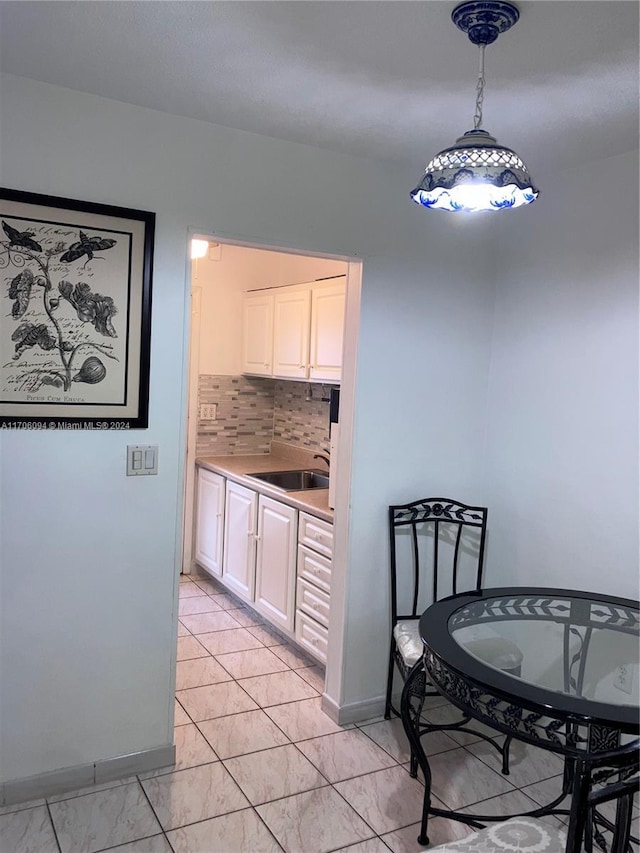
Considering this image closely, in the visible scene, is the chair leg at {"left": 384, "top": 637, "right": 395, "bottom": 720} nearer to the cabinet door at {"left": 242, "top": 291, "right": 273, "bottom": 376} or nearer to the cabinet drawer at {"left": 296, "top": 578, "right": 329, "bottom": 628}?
the cabinet drawer at {"left": 296, "top": 578, "right": 329, "bottom": 628}

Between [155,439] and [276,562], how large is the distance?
4.92 feet

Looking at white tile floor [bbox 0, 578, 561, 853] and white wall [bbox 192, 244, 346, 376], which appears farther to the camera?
white wall [bbox 192, 244, 346, 376]

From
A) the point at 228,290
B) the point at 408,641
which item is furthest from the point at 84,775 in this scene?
the point at 228,290

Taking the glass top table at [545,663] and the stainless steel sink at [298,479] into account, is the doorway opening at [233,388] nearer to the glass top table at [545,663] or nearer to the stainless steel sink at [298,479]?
the stainless steel sink at [298,479]

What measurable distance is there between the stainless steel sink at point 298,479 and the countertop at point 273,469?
0.05 meters

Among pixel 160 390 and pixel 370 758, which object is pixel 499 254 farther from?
pixel 370 758

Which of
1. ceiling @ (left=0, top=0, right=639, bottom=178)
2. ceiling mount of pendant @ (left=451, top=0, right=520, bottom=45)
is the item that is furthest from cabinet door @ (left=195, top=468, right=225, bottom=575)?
ceiling mount of pendant @ (left=451, top=0, right=520, bottom=45)

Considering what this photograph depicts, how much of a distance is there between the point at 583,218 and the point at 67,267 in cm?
205

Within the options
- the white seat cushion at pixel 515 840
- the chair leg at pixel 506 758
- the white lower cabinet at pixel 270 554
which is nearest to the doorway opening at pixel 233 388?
the white lower cabinet at pixel 270 554

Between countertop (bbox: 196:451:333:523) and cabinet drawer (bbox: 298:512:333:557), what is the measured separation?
4cm

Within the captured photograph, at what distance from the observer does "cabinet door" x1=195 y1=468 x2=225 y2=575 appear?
14.7 ft

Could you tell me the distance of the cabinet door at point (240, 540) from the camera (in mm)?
4070

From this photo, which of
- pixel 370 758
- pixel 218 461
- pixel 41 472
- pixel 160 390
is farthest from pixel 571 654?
pixel 218 461

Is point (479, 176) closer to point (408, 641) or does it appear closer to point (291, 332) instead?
point (408, 641)
